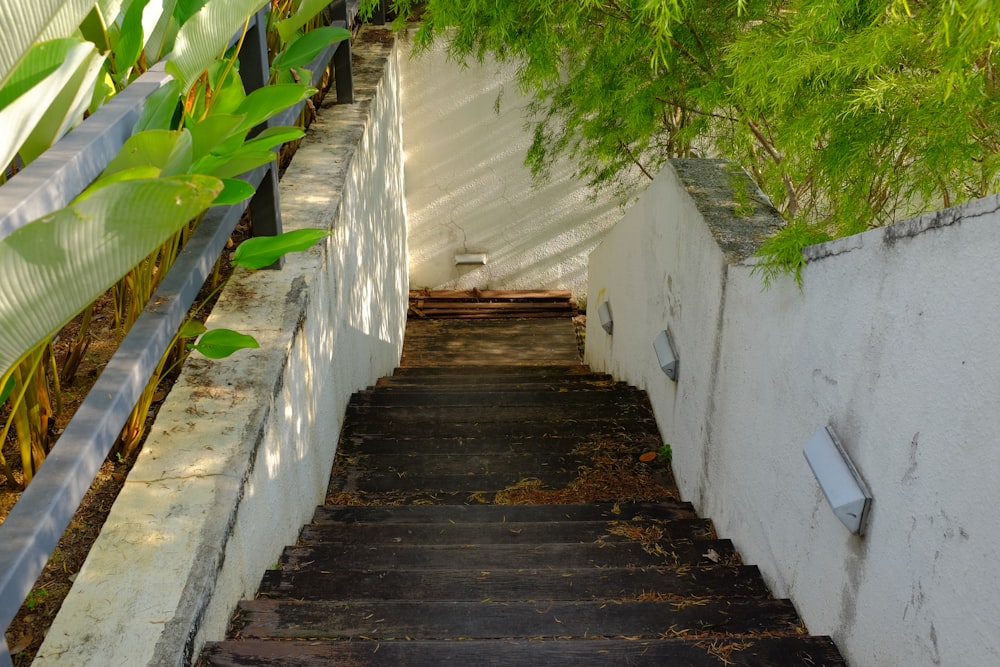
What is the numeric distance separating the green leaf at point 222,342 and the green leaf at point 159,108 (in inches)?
23.6

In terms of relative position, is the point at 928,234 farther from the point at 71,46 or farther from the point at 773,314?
the point at 71,46

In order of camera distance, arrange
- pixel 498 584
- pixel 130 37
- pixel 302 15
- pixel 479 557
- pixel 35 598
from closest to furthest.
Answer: pixel 35 598 < pixel 130 37 < pixel 498 584 < pixel 479 557 < pixel 302 15

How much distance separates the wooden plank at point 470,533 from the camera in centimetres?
321

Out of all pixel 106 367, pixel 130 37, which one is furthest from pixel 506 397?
pixel 106 367

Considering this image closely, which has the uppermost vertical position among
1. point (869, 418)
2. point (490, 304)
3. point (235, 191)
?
point (235, 191)

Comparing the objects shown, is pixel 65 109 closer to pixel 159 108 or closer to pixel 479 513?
pixel 159 108

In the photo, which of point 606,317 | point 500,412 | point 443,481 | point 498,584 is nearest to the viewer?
point 498,584

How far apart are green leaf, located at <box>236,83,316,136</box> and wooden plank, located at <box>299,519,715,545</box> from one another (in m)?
1.51

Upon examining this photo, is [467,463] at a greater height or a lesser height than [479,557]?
lesser

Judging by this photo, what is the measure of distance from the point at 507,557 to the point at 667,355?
5.15 feet

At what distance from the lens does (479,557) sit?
304cm

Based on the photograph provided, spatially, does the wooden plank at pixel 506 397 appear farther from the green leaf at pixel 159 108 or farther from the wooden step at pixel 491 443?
the green leaf at pixel 159 108

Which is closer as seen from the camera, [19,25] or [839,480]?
[19,25]

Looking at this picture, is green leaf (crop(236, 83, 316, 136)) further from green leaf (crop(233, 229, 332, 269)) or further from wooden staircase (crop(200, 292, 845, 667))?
wooden staircase (crop(200, 292, 845, 667))
